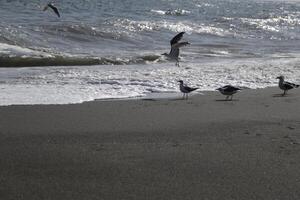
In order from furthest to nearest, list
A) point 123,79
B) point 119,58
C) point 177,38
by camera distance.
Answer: point 119,58, point 123,79, point 177,38

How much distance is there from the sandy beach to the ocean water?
4.01 feet

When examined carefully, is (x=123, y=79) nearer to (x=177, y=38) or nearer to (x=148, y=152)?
(x=177, y=38)

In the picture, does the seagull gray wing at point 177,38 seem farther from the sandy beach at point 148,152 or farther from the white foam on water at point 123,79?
the sandy beach at point 148,152

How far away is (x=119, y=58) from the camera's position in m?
13.4

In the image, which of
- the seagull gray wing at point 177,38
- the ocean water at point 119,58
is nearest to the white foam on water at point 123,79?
the ocean water at point 119,58

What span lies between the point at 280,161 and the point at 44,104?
11.4 ft

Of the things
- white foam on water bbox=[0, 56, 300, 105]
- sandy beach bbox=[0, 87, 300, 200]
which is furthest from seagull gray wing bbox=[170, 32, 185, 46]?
Result: sandy beach bbox=[0, 87, 300, 200]

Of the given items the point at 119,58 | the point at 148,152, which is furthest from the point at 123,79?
the point at 148,152

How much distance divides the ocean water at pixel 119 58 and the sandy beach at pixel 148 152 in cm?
122

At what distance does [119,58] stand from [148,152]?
856cm

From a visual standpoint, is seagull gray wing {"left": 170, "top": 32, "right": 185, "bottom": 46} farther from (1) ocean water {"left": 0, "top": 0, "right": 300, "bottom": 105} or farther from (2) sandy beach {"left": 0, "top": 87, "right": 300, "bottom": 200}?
(2) sandy beach {"left": 0, "top": 87, "right": 300, "bottom": 200}

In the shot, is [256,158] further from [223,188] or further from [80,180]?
[80,180]

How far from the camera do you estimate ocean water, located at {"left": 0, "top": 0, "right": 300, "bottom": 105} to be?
890 cm

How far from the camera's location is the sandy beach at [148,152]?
4.07 meters
